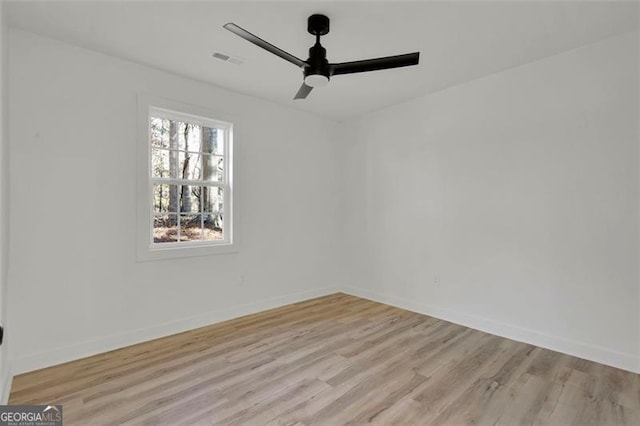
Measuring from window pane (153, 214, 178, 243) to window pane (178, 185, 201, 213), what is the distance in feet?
0.48

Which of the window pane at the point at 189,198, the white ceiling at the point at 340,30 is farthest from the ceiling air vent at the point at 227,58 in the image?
the window pane at the point at 189,198

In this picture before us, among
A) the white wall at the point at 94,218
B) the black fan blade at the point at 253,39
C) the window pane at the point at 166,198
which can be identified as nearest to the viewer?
the black fan blade at the point at 253,39

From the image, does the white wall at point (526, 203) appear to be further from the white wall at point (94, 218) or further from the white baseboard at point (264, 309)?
the white wall at point (94, 218)

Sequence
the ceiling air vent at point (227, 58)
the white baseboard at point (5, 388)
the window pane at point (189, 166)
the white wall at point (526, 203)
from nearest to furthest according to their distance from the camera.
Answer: the white baseboard at point (5, 388), the white wall at point (526, 203), the ceiling air vent at point (227, 58), the window pane at point (189, 166)

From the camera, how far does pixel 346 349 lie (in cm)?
297

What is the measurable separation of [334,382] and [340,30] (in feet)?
8.75

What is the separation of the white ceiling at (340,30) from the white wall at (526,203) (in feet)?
1.11

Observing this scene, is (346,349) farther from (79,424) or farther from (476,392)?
(79,424)

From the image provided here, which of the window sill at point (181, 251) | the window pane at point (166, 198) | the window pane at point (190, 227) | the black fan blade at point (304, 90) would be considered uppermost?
the black fan blade at point (304, 90)

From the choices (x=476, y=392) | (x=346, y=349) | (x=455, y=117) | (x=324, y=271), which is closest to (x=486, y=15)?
(x=455, y=117)

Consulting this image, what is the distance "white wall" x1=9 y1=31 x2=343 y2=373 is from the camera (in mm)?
2576

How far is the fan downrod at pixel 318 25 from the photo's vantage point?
7.75ft

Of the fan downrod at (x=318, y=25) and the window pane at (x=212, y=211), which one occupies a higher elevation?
the fan downrod at (x=318, y=25)

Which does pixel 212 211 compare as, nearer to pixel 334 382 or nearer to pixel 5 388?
pixel 5 388
